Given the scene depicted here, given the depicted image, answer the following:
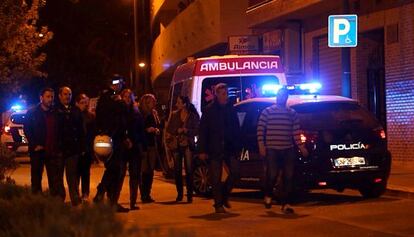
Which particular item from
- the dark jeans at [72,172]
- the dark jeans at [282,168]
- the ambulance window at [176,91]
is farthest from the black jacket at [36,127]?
the ambulance window at [176,91]

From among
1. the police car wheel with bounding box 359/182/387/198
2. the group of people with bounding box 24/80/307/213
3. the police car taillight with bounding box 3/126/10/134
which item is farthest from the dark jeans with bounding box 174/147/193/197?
the police car taillight with bounding box 3/126/10/134

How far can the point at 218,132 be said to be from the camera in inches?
496

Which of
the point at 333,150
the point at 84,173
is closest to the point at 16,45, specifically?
the point at 84,173

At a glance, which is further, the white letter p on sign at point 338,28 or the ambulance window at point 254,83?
the ambulance window at point 254,83

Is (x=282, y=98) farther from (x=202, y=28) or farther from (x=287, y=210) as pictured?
(x=202, y=28)

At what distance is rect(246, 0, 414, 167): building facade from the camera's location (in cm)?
1991

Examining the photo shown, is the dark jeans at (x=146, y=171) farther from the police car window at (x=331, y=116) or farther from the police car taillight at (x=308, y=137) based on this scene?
the police car taillight at (x=308, y=137)

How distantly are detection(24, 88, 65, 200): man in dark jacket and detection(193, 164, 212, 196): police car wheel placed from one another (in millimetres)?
2903

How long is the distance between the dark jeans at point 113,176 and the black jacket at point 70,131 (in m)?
0.67

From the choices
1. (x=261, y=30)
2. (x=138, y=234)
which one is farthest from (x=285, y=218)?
(x=261, y=30)

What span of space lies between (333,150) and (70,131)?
3992mm

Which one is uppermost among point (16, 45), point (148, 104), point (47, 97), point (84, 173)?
point (16, 45)

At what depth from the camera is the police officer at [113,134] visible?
12969mm

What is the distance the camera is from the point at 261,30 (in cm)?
2859
